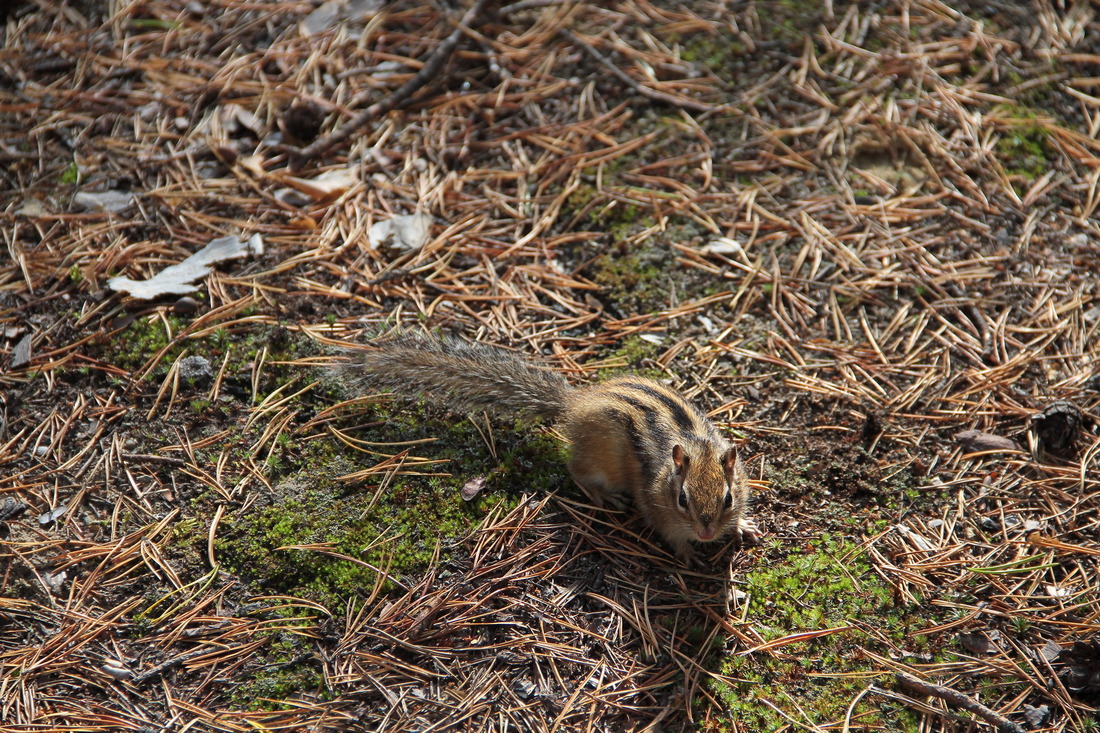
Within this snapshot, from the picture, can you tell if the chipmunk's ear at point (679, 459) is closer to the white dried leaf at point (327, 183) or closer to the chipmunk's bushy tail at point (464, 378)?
the chipmunk's bushy tail at point (464, 378)

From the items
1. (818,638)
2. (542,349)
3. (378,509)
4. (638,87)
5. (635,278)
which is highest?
(638,87)

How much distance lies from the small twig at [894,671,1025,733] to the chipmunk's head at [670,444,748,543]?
0.75 meters

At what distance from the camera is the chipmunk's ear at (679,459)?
3018 mm

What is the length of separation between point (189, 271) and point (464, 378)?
1.48 m

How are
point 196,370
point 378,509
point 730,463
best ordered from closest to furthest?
point 730,463, point 378,509, point 196,370

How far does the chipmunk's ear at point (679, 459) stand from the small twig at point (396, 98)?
2.55m

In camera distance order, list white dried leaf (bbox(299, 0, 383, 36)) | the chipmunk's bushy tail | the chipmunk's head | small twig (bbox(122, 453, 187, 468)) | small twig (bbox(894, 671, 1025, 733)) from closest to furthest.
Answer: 1. small twig (bbox(894, 671, 1025, 733))
2. the chipmunk's head
3. small twig (bbox(122, 453, 187, 468))
4. the chipmunk's bushy tail
5. white dried leaf (bbox(299, 0, 383, 36))

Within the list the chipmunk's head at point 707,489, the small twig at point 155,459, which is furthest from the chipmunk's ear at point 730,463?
the small twig at point 155,459

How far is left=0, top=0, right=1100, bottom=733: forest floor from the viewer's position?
9.03ft

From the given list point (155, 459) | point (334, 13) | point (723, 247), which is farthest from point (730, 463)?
point (334, 13)

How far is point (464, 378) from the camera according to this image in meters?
3.36

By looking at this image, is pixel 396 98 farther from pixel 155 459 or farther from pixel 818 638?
pixel 818 638

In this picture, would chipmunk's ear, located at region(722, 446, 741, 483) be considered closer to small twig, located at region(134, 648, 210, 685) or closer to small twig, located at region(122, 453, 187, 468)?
small twig, located at region(134, 648, 210, 685)

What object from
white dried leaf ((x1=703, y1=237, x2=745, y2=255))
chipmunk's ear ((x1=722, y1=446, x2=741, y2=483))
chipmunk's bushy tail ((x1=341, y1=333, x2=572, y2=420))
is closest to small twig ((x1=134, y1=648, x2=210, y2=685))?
chipmunk's bushy tail ((x1=341, y1=333, x2=572, y2=420))
